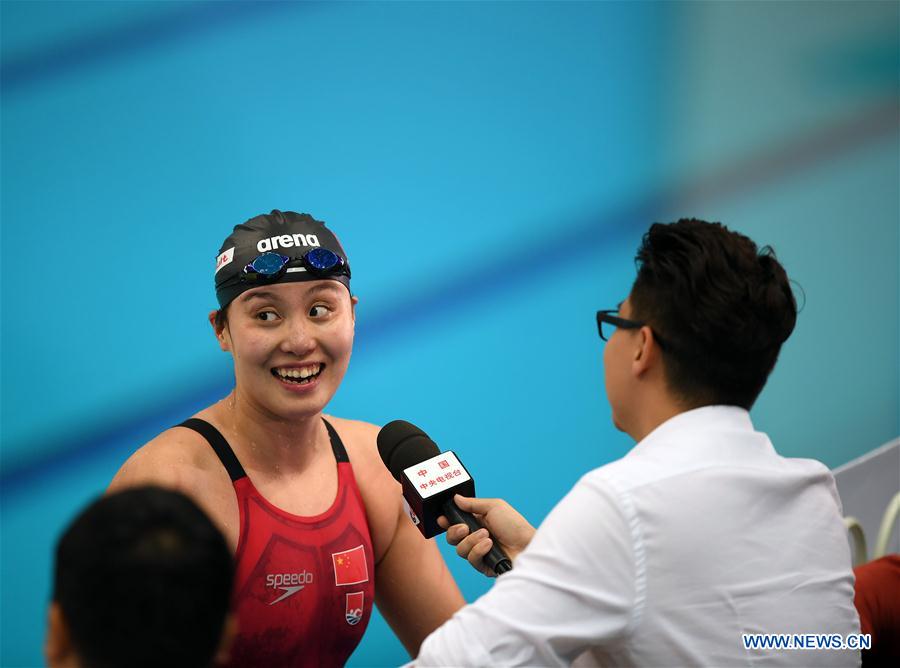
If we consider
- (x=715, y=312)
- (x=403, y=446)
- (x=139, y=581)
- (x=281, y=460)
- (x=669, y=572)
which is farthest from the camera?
(x=281, y=460)

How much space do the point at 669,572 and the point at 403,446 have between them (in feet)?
2.81

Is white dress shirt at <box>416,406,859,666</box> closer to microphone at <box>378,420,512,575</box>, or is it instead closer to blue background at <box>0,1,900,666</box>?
microphone at <box>378,420,512,575</box>

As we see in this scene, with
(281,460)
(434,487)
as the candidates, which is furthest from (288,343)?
(434,487)

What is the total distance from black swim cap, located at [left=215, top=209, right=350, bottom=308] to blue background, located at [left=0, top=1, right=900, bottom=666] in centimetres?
106

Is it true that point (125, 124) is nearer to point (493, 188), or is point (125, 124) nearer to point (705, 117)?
point (493, 188)

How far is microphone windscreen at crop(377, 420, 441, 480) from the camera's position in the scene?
223 centimetres

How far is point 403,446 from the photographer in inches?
89.1

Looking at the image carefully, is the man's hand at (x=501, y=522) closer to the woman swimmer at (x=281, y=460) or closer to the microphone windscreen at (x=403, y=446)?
the microphone windscreen at (x=403, y=446)

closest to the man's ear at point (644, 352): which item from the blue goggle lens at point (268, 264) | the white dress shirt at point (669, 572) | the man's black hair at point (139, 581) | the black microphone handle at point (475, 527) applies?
the white dress shirt at point (669, 572)

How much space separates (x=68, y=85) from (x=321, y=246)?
1.38 meters

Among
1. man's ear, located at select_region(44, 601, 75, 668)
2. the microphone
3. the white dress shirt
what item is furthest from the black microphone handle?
man's ear, located at select_region(44, 601, 75, 668)

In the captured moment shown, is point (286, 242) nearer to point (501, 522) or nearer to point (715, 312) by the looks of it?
point (501, 522)

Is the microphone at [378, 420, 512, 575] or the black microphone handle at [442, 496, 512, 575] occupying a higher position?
the microphone at [378, 420, 512, 575]

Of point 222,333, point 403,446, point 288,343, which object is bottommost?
point 403,446
